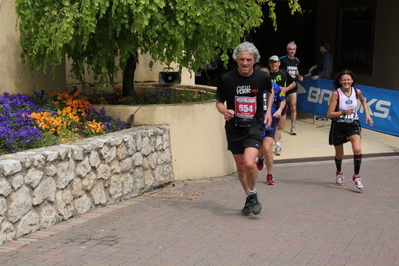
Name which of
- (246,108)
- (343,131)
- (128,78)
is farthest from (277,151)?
(246,108)

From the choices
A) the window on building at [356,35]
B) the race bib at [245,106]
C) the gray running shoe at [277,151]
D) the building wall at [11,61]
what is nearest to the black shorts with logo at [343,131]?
the race bib at [245,106]

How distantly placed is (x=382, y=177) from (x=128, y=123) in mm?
3923

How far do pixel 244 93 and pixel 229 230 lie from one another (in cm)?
152

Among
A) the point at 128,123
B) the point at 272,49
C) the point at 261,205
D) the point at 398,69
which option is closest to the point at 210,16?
the point at 128,123

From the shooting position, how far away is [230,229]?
21.1 feet

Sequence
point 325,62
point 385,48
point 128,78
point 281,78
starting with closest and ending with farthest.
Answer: point 128,78 < point 281,78 < point 325,62 < point 385,48

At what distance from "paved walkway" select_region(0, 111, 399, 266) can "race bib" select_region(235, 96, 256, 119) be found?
45.9 inches

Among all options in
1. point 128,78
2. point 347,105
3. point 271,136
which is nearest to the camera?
point 347,105

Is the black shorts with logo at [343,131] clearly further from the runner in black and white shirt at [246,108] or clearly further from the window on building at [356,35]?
the window on building at [356,35]

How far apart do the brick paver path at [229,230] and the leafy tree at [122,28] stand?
197cm

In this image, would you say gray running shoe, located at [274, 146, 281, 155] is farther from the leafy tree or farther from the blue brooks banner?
the leafy tree

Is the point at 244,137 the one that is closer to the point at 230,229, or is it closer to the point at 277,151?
the point at 230,229

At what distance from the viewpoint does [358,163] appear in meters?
8.34

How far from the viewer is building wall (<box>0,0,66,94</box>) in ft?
26.5
